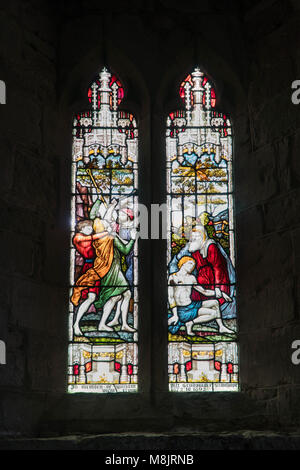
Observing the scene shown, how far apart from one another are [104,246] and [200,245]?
0.58m

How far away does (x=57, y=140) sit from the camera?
5.64 meters

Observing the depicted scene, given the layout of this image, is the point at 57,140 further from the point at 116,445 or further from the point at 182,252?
the point at 116,445

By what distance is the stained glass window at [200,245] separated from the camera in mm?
5277

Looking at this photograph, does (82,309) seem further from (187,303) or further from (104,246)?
(187,303)

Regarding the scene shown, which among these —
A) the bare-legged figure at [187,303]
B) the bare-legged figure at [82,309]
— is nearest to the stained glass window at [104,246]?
the bare-legged figure at [82,309]

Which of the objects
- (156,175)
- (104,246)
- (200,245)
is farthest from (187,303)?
(156,175)

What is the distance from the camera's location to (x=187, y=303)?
17.7 ft

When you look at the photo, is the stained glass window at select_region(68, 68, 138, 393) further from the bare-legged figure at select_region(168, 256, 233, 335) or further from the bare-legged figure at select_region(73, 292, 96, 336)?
the bare-legged figure at select_region(168, 256, 233, 335)

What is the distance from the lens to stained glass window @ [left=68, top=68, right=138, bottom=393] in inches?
208

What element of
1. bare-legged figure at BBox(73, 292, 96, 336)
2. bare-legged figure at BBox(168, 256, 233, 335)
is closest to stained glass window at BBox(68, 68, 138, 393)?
bare-legged figure at BBox(73, 292, 96, 336)

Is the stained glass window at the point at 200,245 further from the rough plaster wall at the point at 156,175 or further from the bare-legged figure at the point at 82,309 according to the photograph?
the bare-legged figure at the point at 82,309

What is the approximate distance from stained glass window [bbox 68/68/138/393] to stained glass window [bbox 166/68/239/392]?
234mm
